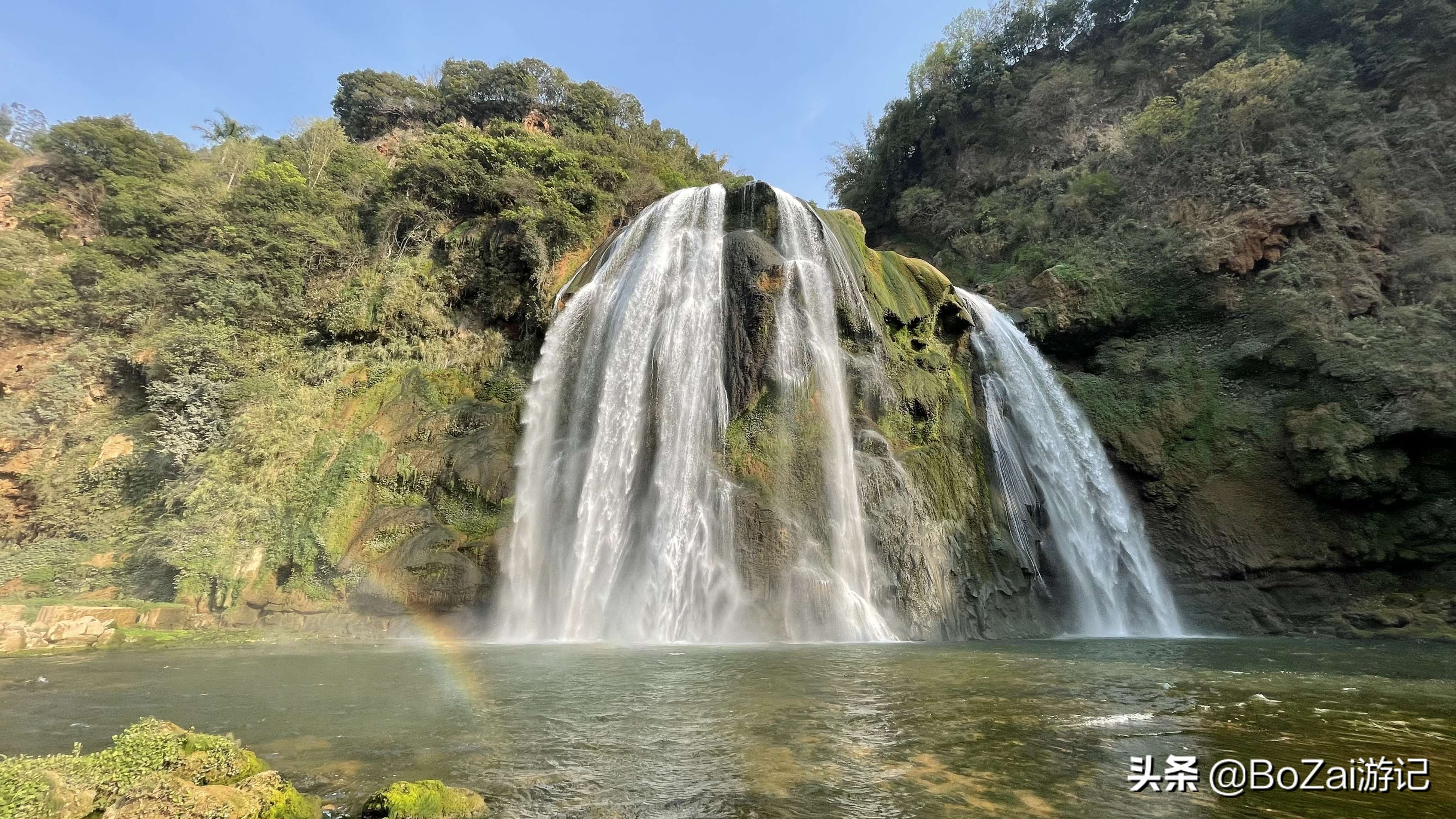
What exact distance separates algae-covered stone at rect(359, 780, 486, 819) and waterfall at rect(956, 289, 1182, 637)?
40.5 feet

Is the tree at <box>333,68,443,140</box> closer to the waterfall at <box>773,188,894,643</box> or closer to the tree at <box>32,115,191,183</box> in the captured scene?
the tree at <box>32,115,191,183</box>

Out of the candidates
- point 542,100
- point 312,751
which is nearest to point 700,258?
point 312,751

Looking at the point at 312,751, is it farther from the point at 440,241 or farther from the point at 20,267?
the point at 20,267

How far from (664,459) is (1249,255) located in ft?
52.9

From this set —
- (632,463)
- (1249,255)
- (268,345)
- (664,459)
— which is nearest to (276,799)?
(664,459)

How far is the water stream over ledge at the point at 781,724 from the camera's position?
9.93 ft

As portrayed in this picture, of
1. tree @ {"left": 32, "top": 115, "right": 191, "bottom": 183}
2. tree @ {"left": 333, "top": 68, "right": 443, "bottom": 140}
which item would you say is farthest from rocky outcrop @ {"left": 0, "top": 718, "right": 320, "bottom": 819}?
tree @ {"left": 333, "top": 68, "right": 443, "bottom": 140}

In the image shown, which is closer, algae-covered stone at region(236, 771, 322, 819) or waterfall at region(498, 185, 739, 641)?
algae-covered stone at region(236, 771, 322, 819)

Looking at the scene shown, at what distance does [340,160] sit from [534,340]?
12192mm

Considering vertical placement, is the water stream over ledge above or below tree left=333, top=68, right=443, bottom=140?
below

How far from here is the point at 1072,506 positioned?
539 inches

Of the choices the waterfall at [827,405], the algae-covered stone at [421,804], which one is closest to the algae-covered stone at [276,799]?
the algae-covered stone at [421,804]

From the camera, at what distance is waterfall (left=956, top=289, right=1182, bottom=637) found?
12.9 m

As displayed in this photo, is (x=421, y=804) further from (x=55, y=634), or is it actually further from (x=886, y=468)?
(x=55, y=634)
